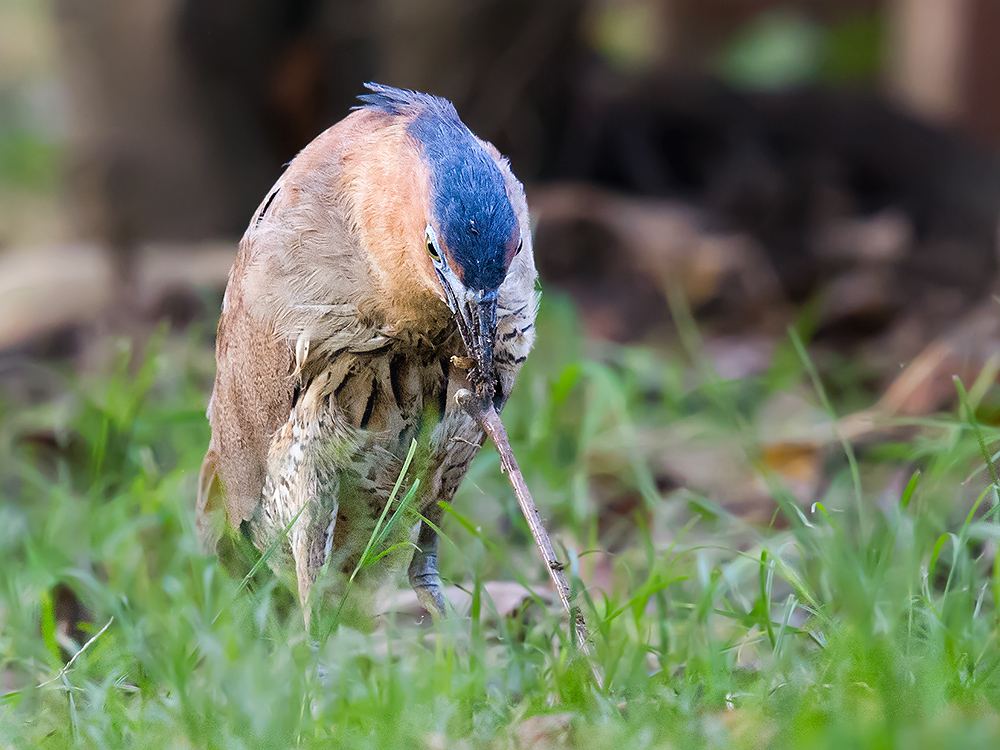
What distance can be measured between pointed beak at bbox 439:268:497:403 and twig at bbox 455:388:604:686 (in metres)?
0.17

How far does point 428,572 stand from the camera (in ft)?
9.96

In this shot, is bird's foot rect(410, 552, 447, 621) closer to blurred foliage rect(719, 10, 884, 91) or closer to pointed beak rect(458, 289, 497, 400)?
pointed beak rect(458, 289, 497, 400)

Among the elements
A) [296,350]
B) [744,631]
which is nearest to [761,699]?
[744,631]

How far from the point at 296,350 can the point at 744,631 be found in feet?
4.34

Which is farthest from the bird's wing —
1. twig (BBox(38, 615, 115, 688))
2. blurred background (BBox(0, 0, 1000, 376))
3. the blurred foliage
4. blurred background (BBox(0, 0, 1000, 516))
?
the blurred foliage

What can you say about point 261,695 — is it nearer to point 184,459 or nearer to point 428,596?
point 428,596

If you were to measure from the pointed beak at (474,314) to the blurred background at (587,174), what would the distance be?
2090mm

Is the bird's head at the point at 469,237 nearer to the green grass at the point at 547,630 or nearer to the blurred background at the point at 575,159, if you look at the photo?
the green grass at the point at 547,630

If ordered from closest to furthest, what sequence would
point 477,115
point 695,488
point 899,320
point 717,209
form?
point 695,488
point 899,320
point 477,115
point 717,209

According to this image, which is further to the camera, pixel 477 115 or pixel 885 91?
pixel 885 91

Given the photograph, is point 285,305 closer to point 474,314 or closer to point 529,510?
point 474,314

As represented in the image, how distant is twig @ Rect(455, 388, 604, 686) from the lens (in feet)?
7.47

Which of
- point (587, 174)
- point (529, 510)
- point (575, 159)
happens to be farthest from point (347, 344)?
point (587, 174)

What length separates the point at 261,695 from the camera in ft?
6.81
